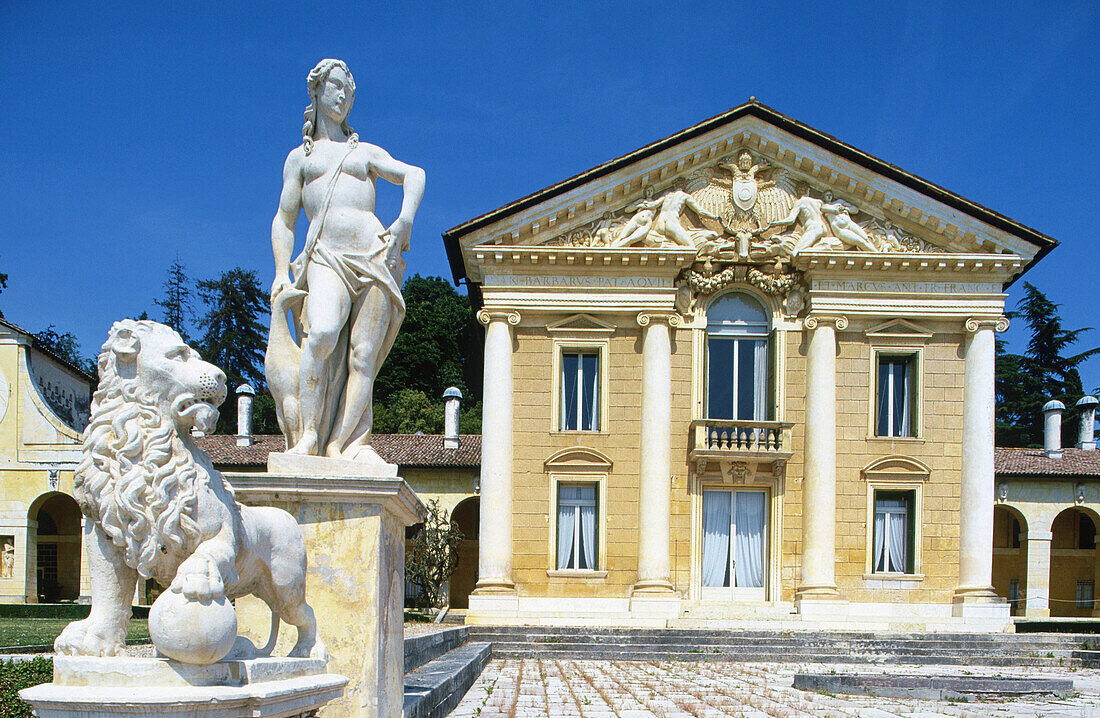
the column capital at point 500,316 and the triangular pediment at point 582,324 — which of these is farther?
the triangular pediment at point 582,324

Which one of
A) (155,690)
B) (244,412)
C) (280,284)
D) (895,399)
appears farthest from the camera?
(244,412)

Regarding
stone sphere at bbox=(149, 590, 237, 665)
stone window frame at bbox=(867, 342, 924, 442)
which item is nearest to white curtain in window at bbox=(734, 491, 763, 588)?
stone window frame at bbox=(867, 342, 924, 442)

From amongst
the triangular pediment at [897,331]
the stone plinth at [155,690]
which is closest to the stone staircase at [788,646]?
the triangular pediment at [897,331]

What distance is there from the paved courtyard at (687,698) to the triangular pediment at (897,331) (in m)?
10.8

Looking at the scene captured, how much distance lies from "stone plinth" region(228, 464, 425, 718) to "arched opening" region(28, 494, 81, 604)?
34.2m

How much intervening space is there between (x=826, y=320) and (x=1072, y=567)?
18785 millimetres

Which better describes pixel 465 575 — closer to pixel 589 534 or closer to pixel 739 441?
pixel 589 534

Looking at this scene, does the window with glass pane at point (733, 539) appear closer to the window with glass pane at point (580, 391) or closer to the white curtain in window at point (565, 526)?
the white curtain in window at point (565, 526)

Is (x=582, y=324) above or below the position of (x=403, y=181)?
above

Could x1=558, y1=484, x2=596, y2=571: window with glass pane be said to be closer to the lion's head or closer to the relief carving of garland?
the relief carving of garland

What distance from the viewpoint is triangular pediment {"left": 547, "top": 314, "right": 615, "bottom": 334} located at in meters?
26.6

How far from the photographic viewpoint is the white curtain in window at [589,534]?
2622 centimetres

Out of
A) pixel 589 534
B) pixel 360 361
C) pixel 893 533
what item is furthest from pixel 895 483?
pixel 360 361

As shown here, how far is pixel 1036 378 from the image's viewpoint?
53.6 metres
